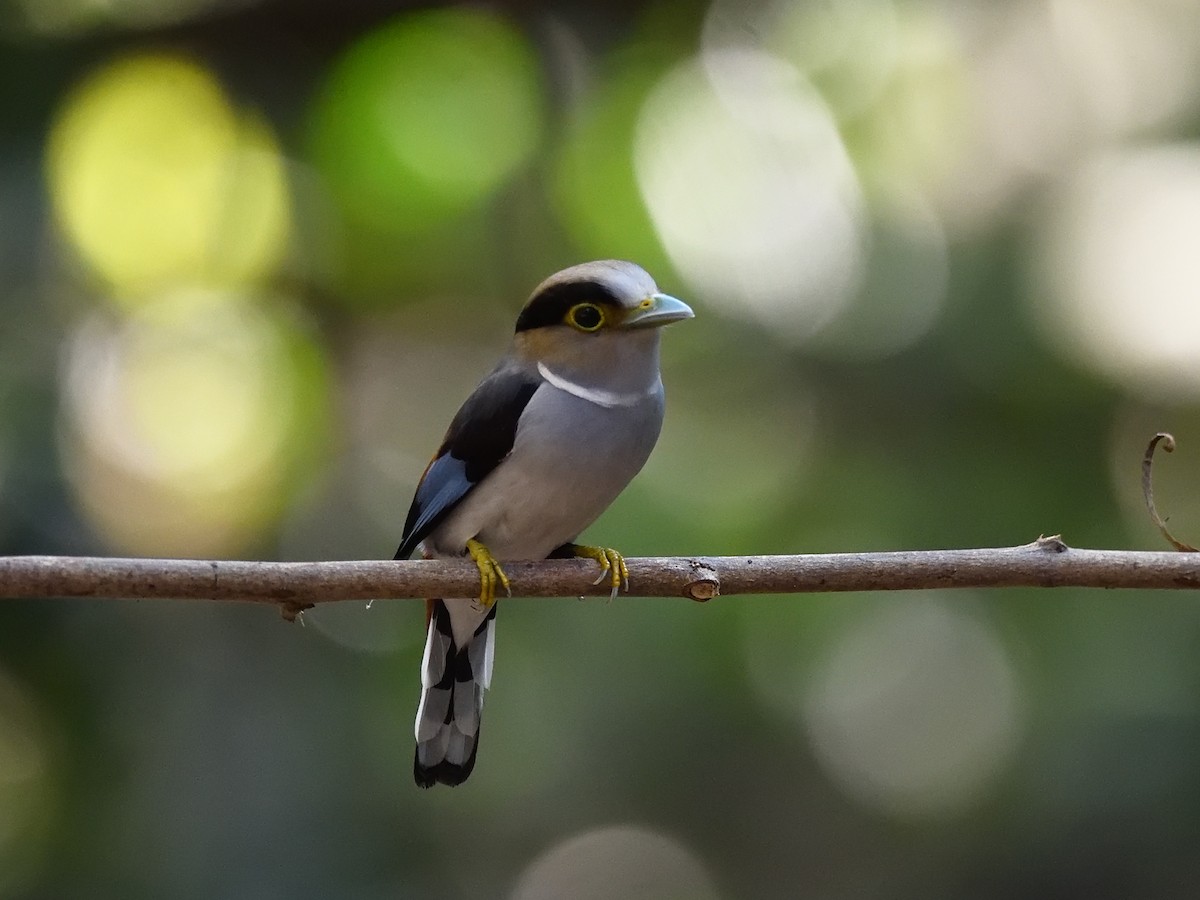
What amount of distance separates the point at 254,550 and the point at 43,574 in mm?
3285

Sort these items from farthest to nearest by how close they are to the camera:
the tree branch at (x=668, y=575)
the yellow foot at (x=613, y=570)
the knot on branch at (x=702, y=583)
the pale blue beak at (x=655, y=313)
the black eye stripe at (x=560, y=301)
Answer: the black eye stripe at (x=560, y=301) < the pale blue beak at (x=655, y=313) < the yellow foot at (x=613, y=570) < the knot on branch at (x=702, y=583) < the tree branch at (x=668, y=575)

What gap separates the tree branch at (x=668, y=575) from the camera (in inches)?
93.7

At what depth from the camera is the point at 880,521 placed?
5762 mm

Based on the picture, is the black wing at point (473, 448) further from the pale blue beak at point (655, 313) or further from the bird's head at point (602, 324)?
the pale blue beak at point (655, 313)

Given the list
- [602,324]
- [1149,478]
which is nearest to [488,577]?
[602,324]

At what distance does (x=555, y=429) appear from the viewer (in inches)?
127

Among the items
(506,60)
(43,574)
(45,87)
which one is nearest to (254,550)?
(45,87)

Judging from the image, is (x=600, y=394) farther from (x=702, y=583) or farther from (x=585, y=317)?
(x=702, y=583)

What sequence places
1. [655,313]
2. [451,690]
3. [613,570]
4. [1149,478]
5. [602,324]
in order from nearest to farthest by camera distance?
[1149,478] < [613,570] < [655,313] < [602,324] < [451,690]

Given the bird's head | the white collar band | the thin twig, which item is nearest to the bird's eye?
the bird's head

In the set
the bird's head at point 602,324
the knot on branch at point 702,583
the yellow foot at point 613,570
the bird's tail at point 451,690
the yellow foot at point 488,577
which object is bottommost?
the bird's tail at point 451,690

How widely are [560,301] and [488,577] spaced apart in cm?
79

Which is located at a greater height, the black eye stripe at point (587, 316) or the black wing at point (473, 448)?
the black eye stripe at point (587, 316)

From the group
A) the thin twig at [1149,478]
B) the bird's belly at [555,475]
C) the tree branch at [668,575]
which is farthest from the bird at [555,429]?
the thin twig at [1149,478]
